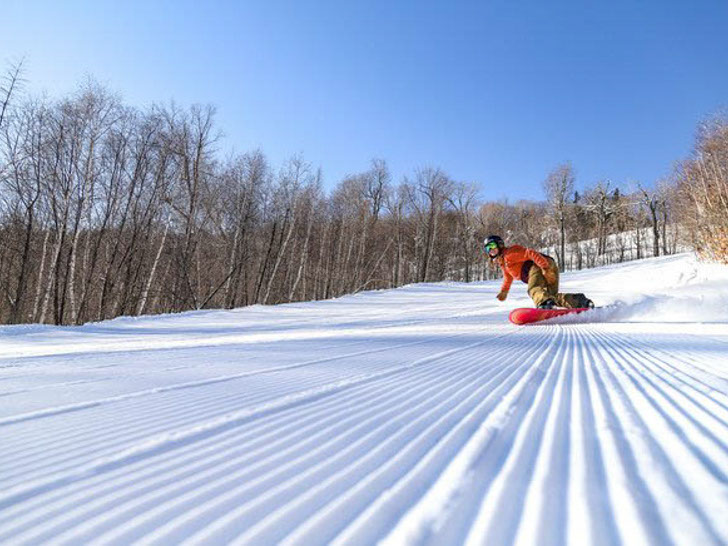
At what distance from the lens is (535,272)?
809 cm

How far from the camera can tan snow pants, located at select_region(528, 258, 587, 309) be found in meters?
7.95

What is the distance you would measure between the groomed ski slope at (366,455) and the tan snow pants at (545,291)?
5430mm

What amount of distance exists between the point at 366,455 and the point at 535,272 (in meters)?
7.87

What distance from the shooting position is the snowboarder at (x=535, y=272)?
7.94m

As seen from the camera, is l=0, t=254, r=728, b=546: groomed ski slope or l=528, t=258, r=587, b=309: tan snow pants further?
l=528, t=258, r=587, b=309: tan snow pants

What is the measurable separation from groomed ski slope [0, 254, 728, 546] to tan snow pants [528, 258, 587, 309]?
17.8 ft

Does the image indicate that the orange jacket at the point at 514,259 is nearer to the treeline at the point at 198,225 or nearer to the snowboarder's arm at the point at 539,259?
the snowboarder's arm at the point at 539,259

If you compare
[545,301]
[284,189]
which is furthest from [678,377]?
[284,189]

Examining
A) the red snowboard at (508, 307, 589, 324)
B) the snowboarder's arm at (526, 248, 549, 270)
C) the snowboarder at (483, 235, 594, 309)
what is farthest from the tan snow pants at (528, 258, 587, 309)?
the red snowboard at (508, 307, 589, 324)

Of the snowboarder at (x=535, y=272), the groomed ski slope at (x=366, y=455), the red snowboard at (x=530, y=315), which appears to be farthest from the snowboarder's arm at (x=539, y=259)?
the groomed ski slope at (x=366, y=455)

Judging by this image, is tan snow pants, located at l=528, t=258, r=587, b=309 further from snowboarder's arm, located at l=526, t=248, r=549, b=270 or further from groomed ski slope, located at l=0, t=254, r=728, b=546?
groomed ski slope, located at l=0, t=254, r=728, b=546

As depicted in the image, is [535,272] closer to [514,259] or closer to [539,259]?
[539,259]

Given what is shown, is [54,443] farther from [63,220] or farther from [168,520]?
[63,220]

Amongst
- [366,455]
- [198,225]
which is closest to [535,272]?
[366,455]
